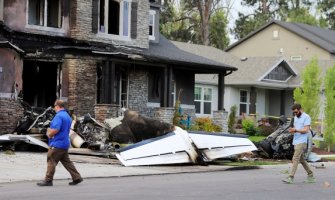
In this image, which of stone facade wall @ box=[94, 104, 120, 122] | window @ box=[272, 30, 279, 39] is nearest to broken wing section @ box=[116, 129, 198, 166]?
stone facade wall @ box=[94, 104, 120, 122]

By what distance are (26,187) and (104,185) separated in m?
1.69

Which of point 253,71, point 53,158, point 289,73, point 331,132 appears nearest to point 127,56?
point 331,132

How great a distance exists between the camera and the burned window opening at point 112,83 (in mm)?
27688

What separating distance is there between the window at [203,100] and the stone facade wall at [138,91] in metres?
8.77

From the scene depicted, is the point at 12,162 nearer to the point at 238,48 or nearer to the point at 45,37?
the point at 45,37

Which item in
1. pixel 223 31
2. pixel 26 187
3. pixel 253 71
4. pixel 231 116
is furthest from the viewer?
pixel 223 31

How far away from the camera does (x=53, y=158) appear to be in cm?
1404

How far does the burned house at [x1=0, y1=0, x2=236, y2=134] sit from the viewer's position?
2578 centimetres

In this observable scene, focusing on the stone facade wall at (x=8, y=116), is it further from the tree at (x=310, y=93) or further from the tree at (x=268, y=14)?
the tree at (x=268, y=14)

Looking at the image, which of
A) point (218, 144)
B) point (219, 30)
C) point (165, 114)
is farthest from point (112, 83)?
point (219, 30)

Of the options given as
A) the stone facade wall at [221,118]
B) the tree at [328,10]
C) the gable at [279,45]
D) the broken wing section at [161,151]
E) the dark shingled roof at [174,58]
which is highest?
the tree at [328,10]

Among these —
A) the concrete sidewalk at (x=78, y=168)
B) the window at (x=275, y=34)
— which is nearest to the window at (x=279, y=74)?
the window at (x=275, y=34)

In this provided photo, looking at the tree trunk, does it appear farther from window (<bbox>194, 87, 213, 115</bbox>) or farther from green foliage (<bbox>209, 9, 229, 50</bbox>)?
window (<bbox>194, 87, 213, 115</bbox>)

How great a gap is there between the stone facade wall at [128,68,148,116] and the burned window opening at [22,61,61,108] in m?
4.22
